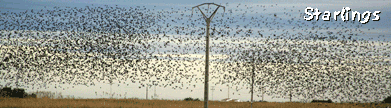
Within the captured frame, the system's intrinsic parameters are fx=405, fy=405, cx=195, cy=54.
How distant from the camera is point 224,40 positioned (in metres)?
44.8

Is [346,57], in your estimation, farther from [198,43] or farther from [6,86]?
[6,86]

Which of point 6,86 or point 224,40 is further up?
point 224,40

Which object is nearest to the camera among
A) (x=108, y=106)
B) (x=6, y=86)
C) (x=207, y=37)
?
(x=207, y=37)

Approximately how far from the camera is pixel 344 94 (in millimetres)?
51062

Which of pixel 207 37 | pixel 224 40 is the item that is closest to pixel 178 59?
pixel 224 40

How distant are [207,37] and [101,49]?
1354 inches

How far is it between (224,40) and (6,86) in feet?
114

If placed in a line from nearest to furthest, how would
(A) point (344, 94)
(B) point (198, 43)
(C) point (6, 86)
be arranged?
(B) point (198, 43)
(A) point (344, 94)
(C) point (6, 86)

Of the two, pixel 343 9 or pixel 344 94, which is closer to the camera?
pixel 343 9

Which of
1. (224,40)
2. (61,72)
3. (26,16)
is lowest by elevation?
(61,72)

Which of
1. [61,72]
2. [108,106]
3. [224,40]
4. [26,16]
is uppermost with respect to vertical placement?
[26,16]

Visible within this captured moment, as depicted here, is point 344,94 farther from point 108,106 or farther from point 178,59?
point 108,106

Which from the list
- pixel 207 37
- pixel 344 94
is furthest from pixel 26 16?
pixel 344 94

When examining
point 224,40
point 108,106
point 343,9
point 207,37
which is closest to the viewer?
point 207,37
